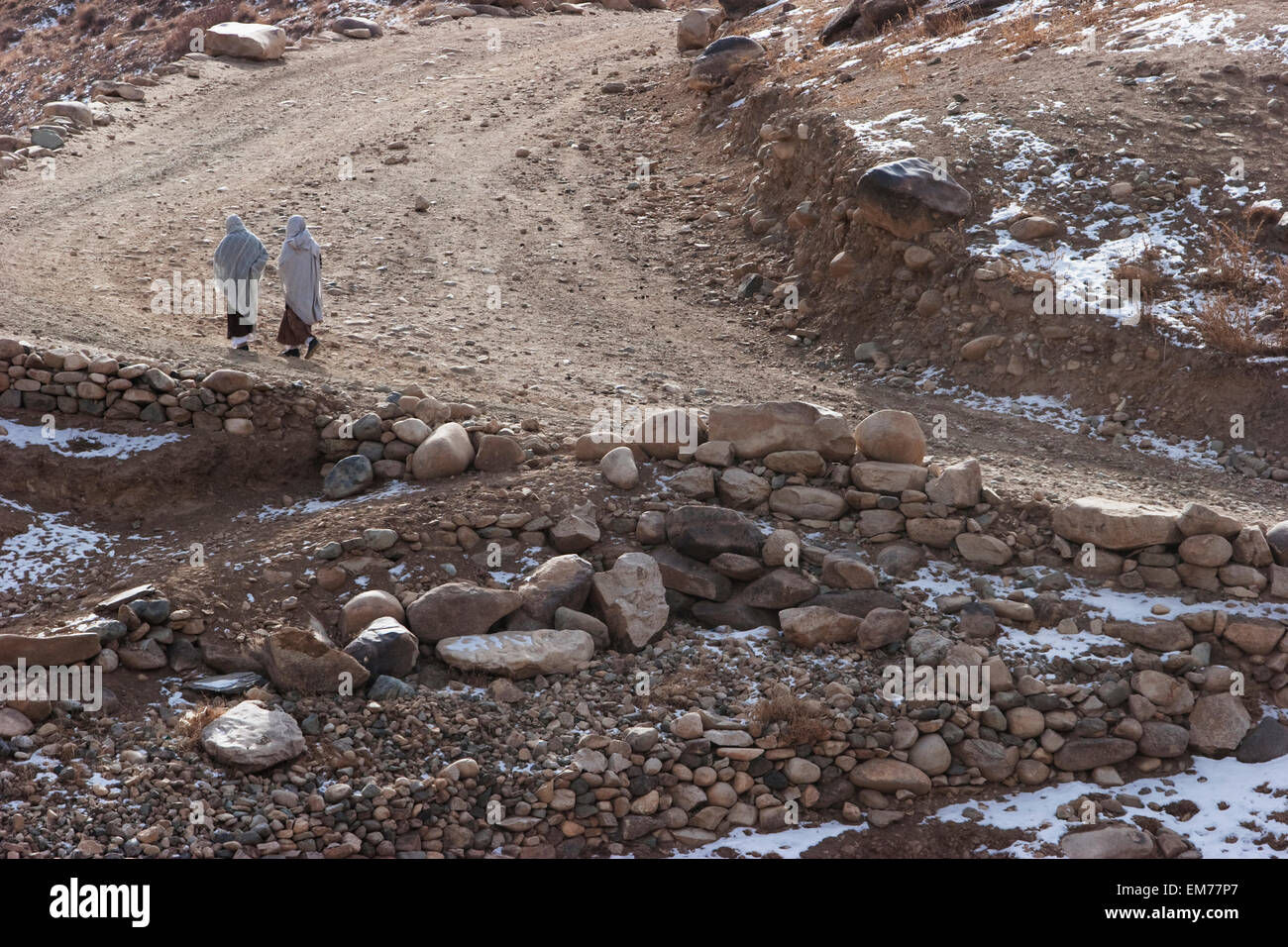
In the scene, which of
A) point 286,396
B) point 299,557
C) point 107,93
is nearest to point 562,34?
point 107,93

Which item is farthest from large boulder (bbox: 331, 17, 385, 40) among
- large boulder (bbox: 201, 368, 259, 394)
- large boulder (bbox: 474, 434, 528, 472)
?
large boulder (bbox: 474, 434, 528, 472)

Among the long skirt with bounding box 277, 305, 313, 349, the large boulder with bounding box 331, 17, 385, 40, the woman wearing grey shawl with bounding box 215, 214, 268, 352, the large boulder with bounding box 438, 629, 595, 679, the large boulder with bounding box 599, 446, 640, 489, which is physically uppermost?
the large boulder with bounding box 331, 17, 385, 40

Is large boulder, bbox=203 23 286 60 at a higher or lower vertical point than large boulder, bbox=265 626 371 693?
higher

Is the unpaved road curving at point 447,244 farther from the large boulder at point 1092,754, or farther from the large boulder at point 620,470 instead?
the large boulder at point 1092,754

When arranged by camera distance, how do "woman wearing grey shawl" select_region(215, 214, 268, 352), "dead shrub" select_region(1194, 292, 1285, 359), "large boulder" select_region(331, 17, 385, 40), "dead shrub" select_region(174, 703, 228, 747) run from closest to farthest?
"dead shrub" select_region(174, 703, 228, 747) → "dead shrub" select_region(1194, 292, 1285, 359) → "woman wearing grey shawl" select_region(215, 214, 268, 352) → "large boulder" select_region(331, 17, 385, 40)

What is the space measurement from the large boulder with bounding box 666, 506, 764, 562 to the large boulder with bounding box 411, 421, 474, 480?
1.48 metres

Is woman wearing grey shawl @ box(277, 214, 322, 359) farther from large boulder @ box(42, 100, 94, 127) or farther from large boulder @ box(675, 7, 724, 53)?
large boulder @ box(675, 7, 724, 53)

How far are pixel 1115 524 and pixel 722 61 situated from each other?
10.5 meters

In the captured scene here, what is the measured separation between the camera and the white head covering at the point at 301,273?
9297 mm

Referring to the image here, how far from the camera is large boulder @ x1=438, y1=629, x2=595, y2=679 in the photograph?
621cm

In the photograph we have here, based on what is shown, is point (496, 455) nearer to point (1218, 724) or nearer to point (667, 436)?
point (667, 436)

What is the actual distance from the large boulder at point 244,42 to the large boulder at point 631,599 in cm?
1483

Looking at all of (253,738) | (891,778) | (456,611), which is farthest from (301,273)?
(891,778)

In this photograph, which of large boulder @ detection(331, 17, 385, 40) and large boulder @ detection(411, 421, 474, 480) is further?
large boulder @ detection(331, 17, 385, 40)
